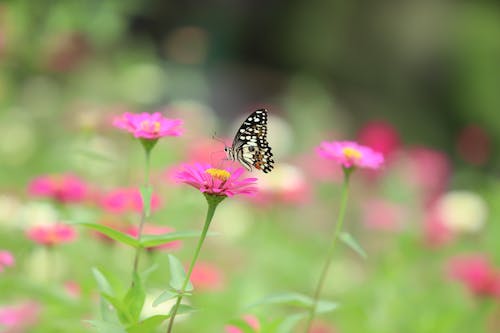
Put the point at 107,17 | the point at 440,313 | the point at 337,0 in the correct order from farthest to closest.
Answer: the point at 337,0 → the point at 107,17 → the point at 440,313

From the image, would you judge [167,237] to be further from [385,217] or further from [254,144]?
[385,217]

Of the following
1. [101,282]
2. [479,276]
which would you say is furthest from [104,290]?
[479,276]

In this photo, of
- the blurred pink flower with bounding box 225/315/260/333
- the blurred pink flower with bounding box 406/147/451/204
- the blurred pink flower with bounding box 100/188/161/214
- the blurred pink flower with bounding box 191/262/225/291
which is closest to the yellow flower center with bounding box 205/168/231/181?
the blurred pink flower with bounding box 225/315/260/333

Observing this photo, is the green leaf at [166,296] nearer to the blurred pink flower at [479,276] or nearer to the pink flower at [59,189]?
the pink flower at [59,189]

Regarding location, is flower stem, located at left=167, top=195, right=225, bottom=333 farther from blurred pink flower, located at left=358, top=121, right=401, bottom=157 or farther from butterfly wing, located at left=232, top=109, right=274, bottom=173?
blurred pink flower, located at left=358, top=121, right=401, bottom=157

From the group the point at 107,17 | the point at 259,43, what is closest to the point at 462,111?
the point at 259,43

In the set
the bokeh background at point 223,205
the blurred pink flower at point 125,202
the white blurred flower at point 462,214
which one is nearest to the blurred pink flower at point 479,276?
the bokeh background at point 223,205

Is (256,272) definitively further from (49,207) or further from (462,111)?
(462,111)
